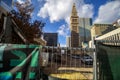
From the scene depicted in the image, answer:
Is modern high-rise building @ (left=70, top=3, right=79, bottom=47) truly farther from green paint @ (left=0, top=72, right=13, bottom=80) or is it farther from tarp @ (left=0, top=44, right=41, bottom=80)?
green paint @ (left=0, top=72, right=13, bottom=80)

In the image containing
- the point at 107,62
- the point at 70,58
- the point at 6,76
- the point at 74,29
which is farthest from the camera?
the point at 74,29

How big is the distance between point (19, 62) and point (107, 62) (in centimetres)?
226

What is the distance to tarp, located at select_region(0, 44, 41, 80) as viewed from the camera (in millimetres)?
4078

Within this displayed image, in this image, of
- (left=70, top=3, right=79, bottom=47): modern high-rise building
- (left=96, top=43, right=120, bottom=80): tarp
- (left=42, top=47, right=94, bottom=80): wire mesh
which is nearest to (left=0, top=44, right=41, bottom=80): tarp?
(left=42, top=47, right=94, bottom=80): wire mesh

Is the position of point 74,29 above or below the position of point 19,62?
above

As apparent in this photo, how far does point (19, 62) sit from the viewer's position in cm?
412

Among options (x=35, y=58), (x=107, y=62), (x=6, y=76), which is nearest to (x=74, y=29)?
(x=107, y=62)

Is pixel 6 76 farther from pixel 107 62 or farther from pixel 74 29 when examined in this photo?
pixel 74 29

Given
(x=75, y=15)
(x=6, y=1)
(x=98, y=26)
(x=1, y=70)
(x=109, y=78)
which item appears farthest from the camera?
(x=75, y=15)

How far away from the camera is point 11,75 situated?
408 centimetres

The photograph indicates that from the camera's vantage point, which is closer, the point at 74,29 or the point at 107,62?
the point at 107,62

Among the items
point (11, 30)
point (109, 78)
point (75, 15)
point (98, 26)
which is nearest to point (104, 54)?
point (109, 78)

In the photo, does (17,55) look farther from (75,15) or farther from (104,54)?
(75,15)

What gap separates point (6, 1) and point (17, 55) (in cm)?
2027
